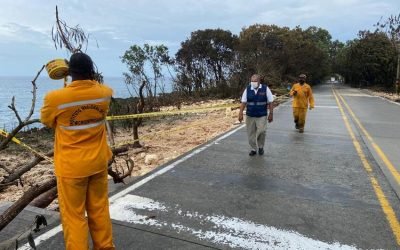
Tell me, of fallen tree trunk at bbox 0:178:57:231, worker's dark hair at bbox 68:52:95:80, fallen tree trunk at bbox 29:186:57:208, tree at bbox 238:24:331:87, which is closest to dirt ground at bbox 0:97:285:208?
fallen tree trunk at bbox 29:186:57:208

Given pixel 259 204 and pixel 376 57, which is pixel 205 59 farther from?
pixel 259 204

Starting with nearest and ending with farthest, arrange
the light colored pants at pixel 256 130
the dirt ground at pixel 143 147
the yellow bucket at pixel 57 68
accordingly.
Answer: the yellow bucket at pixel 57 68 < the light colored pants at pixel 256 130 < the dirt ground at pixel 143 147

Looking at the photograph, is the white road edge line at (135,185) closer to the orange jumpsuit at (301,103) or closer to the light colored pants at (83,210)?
the light colored pants at (83,210)

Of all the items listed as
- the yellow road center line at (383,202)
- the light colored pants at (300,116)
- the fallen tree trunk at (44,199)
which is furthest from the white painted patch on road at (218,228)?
the light colored pants at (300,116)

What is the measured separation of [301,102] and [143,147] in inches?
200

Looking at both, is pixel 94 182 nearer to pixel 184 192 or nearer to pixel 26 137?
pixel 184 192

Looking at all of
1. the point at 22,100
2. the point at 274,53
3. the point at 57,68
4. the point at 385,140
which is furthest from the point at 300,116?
the point at 22,100

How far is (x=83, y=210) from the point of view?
12.8 feet

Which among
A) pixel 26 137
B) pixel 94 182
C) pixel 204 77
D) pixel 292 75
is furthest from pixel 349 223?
pixel 292 75

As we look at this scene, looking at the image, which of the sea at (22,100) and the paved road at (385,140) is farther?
the sea at (22,100)

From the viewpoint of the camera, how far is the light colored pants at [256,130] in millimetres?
9344

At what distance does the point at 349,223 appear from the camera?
530cm

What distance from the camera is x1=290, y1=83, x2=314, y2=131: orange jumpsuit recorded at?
13.3 m

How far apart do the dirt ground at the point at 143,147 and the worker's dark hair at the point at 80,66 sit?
12.6 feet
